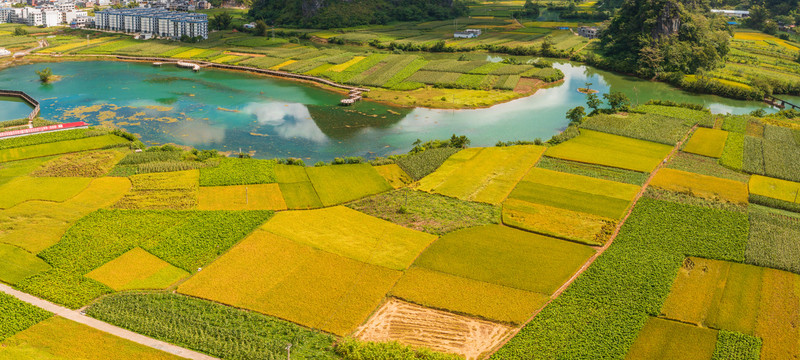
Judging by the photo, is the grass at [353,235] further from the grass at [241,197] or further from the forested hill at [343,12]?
the forested hill at [343,12]

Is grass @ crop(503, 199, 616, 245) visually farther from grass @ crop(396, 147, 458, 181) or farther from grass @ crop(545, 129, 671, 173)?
grass @ crop(545, 129, 671, 173)

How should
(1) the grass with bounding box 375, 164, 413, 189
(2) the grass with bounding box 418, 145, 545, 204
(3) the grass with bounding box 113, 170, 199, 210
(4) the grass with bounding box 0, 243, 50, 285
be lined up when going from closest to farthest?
(4) the grass with bounding box 0, 243, 50, 285 < (3) the grass with bounding box 113, 170, 199, 210 < (2) the grass with bounding box 418, 145, 545, 204 < (1) the grass with bounding box 375, 164, 413, 189

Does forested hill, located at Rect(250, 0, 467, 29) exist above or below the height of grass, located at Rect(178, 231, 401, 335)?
above

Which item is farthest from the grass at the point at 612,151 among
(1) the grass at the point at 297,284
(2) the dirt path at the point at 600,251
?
(1) the grass at the point at 297,284

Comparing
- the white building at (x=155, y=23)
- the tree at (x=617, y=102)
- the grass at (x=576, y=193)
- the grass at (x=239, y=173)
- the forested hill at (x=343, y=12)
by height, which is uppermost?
the forested hill at (x=343, y=12)

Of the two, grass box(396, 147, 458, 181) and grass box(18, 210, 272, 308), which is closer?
grass box(18, 210, 272, 308)

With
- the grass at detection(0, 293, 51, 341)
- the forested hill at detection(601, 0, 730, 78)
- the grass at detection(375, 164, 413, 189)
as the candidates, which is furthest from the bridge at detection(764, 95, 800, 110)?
the grass at detection(0, 293, 51, 341)

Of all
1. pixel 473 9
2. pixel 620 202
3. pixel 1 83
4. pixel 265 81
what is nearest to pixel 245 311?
pixel 620 202
